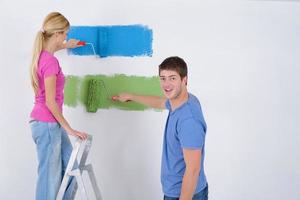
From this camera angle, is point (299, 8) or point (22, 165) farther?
point (22, 165)

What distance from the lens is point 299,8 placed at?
2156 mm

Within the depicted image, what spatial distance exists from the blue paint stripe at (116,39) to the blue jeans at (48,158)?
0.52 meters

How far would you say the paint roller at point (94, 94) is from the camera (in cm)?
225

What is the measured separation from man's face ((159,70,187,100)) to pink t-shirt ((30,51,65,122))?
1.83 ft

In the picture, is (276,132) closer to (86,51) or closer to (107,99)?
(107,99)

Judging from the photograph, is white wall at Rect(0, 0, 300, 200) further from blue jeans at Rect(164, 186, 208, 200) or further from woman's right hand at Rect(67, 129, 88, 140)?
blue jeans at Rect(164, 186, 208, 200)

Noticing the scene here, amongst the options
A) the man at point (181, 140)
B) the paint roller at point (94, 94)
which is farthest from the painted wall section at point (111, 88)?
the man at point (181, 140)

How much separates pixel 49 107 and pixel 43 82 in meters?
0.13

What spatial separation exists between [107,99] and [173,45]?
46 cm

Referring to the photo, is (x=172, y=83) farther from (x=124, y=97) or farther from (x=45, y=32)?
(x=45, y=32)

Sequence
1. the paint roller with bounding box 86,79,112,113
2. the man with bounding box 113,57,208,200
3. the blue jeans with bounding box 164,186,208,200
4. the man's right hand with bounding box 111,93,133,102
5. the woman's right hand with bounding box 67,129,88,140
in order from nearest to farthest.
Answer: the man with bounding box 113,57,208,200 → the blue jeans with bounding box 164,186,208,200 → the woman's right hand with bounding box 67,129,88,140 → the man's right hand with bounding box 111,93,133,102 → the paint roller with bounding box 86,79,112,113

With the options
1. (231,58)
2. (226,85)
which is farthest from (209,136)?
(231,58)

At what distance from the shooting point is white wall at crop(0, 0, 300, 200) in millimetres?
2174

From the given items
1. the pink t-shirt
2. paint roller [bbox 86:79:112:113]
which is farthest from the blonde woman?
paint roller [bbox 86:79:112:113]
